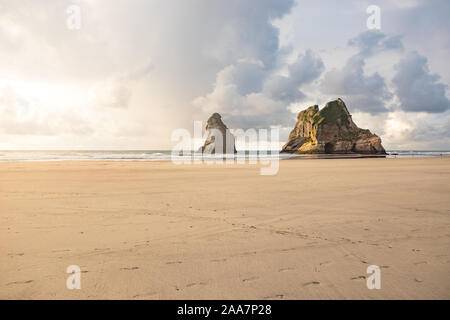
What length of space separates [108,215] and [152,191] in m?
3.76

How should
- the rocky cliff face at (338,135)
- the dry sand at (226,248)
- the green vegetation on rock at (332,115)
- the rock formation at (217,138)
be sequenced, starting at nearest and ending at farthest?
the dry sand at (226,248) < the rocky cliff face at (338,135) < the green vegetation on rock at (332,115) < the rock formation at (217,138)

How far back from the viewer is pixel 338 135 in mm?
81000

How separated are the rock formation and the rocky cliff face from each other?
29606 millimetres

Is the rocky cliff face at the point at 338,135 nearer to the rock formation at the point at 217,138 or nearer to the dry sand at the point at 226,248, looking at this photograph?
the rock formation at the point at 217,138

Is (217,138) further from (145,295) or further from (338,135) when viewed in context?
(145,295)

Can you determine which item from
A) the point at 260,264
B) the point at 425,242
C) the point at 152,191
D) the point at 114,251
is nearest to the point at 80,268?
the point at 114,251

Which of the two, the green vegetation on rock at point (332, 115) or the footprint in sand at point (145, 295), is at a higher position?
the green vegetation on rock at point (332, 115)

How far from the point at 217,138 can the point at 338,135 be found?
45.1 meters

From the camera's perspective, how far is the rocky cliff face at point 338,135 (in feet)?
258

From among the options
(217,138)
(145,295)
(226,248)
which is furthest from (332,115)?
(145,295)

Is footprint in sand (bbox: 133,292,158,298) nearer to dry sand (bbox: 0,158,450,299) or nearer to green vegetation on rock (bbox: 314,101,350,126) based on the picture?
dry sand (bbox: 0,158,450,299)

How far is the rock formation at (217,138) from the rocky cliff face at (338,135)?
29606 mm

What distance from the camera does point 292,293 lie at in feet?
9.52

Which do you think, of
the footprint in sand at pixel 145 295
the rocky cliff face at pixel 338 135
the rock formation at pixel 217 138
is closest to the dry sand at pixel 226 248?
the footprint in sand at pixel 145 295
